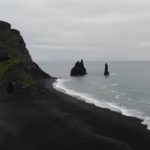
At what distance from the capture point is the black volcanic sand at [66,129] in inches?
987

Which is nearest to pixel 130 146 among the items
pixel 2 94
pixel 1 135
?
pixel 1 135

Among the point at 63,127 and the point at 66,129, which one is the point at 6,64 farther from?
the point at 66,129

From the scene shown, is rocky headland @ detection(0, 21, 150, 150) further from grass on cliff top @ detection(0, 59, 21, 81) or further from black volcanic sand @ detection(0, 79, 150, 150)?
grass on cliff top @ detection(0, 59, 21, 81)

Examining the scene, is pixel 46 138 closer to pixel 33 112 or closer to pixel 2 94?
pixel 33 112

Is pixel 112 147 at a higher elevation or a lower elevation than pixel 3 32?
lower

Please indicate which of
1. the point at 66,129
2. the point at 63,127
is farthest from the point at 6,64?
the point at 66,129

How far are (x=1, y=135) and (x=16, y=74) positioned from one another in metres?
36.2

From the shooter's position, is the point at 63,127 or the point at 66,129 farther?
the point at 63,127

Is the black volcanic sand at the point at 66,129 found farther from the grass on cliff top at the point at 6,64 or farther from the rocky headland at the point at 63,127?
the grass on cliff top at the point at 6,64

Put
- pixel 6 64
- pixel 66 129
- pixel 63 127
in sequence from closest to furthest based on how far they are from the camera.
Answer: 1. pixel 66 129
2. pixel 63 127
3. pixel 6 64

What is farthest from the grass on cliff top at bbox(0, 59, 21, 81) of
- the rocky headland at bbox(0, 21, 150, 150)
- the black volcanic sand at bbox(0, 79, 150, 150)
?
the black volcanic sand at bbox(0, 79, 150, 150)

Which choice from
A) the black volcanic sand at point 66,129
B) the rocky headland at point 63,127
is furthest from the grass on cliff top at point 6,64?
the black volcanic sand at point 66,129

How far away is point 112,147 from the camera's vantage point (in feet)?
81.1

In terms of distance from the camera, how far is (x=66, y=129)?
30281 millimetres
